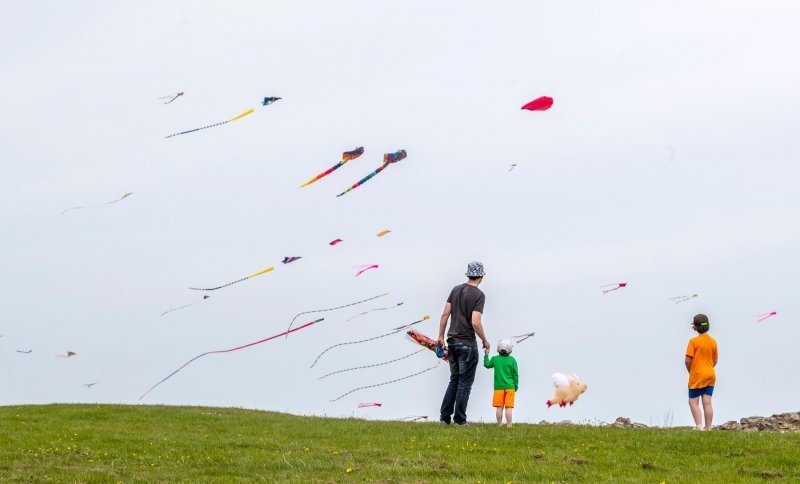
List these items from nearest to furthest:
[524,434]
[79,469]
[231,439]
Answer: [79,469]
[524,434]
[231,439]

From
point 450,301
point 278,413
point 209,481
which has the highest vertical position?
point 450,301

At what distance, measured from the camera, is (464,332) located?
1711cm

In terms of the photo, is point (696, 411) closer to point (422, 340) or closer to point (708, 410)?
point (708, 410)

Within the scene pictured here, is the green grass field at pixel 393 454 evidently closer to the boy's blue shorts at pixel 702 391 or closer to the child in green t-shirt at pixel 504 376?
the child in green t-shirt at pixel 504 376

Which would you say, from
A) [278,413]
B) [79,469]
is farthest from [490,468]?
[278,413]

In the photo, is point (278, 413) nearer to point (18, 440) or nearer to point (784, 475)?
point (18, 440)

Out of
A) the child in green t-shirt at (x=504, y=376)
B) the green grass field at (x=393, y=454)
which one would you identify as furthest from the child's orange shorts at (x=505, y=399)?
the green grass field at (x=393, y=454)

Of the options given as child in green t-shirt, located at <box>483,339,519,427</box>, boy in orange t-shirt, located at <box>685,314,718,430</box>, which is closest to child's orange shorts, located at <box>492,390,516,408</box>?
child in green t-shirt, located at <box>483,339,519,427</box>

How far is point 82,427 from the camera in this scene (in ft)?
63.8

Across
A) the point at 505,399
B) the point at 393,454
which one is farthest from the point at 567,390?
the point at 393,454

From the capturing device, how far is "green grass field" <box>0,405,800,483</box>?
1320 cm

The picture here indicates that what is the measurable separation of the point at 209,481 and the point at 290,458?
1.74m

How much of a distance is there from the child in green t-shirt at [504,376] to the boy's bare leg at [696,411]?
3.05 meters

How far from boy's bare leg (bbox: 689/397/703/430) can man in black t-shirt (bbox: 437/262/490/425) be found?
3712 mm
